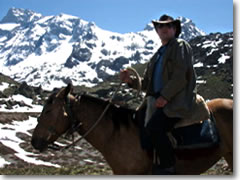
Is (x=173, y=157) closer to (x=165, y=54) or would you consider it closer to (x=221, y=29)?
(x=165, y=54)

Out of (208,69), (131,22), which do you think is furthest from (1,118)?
(208,69)

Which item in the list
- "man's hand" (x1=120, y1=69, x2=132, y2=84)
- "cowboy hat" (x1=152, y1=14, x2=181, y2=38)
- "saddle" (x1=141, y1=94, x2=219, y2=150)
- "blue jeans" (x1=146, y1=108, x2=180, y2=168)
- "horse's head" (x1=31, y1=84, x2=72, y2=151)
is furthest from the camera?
"man's hand" (x1=120, y1=69, x2=132, y2=84)

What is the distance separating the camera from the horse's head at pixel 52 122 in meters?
6.30

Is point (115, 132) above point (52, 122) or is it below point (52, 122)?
below

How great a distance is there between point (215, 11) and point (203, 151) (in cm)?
516

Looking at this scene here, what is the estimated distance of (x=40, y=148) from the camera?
248 inches

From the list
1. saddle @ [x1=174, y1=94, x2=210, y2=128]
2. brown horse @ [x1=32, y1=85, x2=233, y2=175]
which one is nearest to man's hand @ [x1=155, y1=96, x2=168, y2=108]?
saddle @ [x1=174, y1=94, x2=210, y2=128]

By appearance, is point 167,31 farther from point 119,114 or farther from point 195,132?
point 195,132

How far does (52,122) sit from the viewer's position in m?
6.30

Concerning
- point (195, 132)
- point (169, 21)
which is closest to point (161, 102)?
point (195, 132)

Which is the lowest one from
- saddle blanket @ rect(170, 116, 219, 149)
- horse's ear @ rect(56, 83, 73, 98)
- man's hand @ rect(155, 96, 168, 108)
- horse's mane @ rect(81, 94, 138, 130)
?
saddle blanket @ rect(170, 116, 219, 149)

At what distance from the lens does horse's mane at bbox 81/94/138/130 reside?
20.7 feet

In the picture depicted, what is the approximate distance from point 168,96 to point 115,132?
4.38ft

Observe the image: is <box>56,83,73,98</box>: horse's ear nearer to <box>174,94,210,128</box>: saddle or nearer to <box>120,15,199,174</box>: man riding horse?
<box>120,15,199,174</box>: man riding horse
